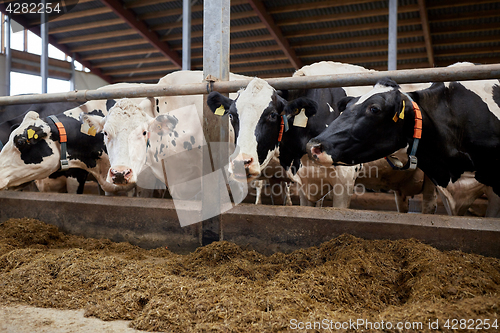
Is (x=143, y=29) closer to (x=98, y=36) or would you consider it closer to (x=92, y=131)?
(x=98, y=36)

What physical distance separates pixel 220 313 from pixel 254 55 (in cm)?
1187

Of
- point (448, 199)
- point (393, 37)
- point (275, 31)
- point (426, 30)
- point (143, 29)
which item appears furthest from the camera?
point (143, 29)

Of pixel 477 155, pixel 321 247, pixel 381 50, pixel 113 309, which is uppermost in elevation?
pixel 381 50

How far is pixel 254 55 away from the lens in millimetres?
12688

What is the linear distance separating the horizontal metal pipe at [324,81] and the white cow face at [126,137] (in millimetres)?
166

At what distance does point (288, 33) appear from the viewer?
37.0 feet

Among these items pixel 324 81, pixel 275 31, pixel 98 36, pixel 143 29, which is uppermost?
pixel 98 36

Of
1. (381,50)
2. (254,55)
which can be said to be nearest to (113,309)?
(381,50)

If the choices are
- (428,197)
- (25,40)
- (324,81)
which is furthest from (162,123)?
(25,40)

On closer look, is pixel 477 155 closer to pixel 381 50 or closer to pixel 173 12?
pixel 381 50

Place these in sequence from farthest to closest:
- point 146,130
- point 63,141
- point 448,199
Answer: point 63,141
point 146,130
point 448,199

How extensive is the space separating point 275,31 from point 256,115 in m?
8.75

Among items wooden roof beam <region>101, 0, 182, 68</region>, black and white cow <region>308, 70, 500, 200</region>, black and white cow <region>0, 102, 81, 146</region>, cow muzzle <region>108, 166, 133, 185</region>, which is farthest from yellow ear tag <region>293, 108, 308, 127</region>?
wooden roof beam <region>101, 0, 182, 68</region>

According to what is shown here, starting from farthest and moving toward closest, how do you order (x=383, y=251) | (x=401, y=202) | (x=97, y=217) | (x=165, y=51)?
(x=165, y=51) → (x=401, y=202) → (x=97, y=217) → (x=383, y=251)
